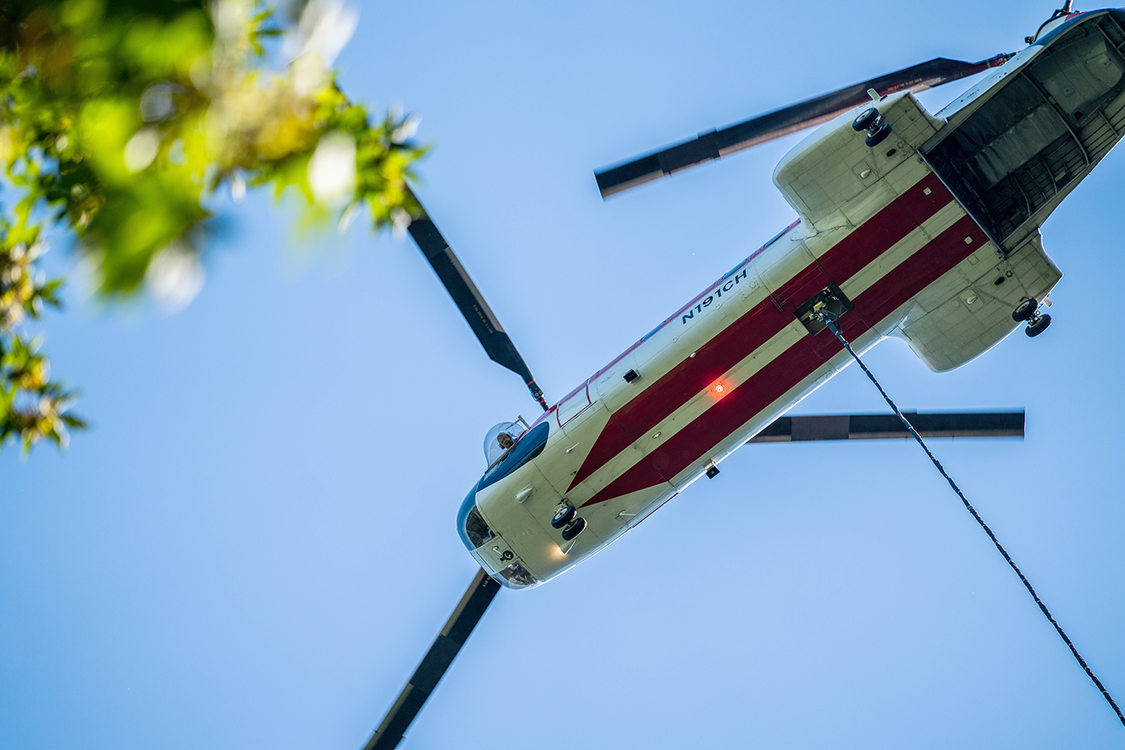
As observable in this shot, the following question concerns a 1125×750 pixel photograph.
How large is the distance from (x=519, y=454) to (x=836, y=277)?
6.02 m

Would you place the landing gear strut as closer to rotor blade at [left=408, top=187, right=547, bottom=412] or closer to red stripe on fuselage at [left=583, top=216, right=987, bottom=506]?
red stripe on fuselage at [left=583, top=216, right=987, bottom=506]

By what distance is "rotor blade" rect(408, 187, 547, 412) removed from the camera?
15031mm

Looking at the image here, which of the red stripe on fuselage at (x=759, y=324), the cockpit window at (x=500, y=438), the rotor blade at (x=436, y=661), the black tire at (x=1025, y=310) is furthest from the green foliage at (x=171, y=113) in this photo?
the rotor blade at (x=436, y=661)

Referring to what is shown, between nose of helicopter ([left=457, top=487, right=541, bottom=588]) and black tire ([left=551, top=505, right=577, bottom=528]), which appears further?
nose of helicopter ([left=457, top=487, right=541, bottom=588])

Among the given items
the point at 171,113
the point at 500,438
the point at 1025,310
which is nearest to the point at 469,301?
the point at 500,438

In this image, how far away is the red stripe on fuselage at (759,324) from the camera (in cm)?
1291

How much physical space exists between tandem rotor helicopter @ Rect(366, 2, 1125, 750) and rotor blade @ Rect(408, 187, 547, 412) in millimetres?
1467

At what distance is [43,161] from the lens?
3486 mm

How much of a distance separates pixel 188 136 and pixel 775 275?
12001 millimetres

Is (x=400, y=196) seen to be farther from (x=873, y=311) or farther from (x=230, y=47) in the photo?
(x=873, y=311)

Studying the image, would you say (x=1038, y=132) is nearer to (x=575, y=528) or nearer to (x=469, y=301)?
(x=575, y=528)

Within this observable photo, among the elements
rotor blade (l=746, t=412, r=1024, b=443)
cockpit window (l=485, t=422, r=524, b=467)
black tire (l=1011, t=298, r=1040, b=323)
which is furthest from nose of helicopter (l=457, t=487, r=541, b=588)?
black tire (l=1011, t=298, r=1040, b=323)

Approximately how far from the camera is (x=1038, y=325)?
13.9 metres

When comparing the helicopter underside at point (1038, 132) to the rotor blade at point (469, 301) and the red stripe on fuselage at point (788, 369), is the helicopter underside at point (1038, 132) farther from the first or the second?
the rotor blade at point (469, 301)
